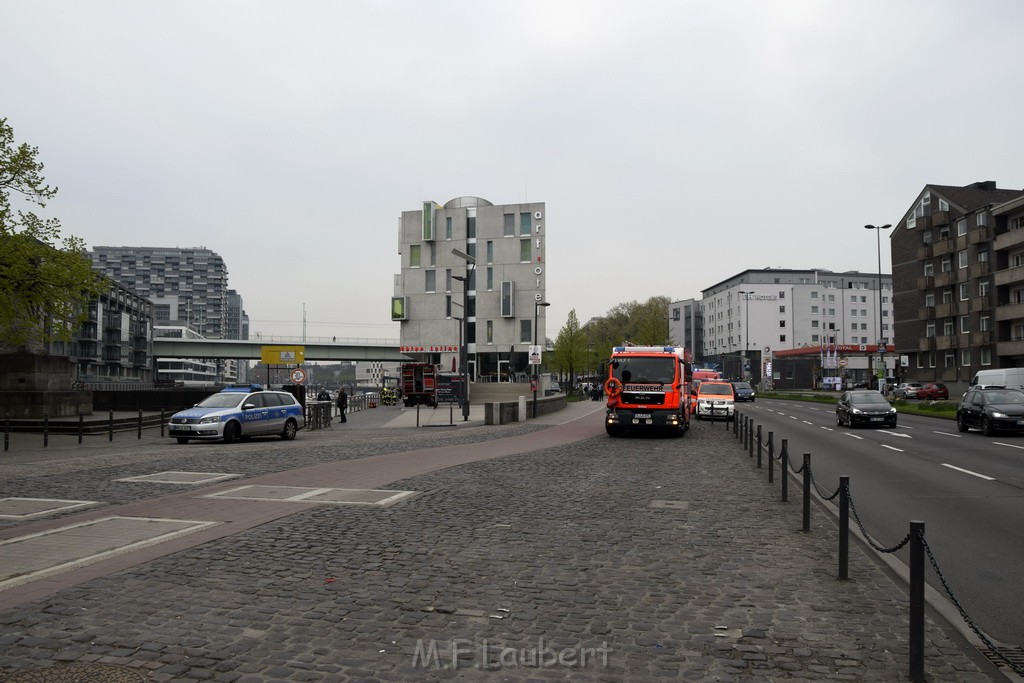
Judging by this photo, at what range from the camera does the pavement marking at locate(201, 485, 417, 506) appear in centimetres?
1073

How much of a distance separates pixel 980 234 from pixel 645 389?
48.3m

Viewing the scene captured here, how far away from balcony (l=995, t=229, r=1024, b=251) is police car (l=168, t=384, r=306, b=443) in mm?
51777

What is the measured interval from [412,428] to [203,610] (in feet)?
84.0

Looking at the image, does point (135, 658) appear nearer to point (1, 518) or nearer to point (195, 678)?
point (195, 678)

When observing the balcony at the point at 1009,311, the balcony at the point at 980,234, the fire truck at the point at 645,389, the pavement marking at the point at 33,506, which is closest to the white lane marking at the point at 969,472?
the fire truck at the point at 645,389

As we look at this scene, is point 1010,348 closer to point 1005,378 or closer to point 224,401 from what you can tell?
point 1005,378

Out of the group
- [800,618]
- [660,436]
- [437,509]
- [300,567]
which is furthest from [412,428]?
[800,618]

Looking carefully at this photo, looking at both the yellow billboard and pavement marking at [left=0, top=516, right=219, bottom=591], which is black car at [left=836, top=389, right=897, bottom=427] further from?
the yellow billboard

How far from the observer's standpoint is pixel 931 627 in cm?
521

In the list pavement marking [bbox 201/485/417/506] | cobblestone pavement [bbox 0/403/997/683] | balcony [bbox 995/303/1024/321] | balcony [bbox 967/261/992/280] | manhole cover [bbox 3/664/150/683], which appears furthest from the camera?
balcony [bbox 967/261/992/280]

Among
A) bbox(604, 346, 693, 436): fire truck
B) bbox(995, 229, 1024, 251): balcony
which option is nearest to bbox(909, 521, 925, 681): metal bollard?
bbox(604, 346, 693, 436): fire truck

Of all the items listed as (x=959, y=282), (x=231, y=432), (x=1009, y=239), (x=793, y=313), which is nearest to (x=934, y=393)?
(x=959, y=282)

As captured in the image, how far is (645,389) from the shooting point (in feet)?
78.7

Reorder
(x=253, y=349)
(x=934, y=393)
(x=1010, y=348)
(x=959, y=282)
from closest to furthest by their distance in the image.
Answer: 1. (x=1010, y=348)
2. (x=934, y=393)
3. (x=959, y=282)
4. (x=253, y=349)
